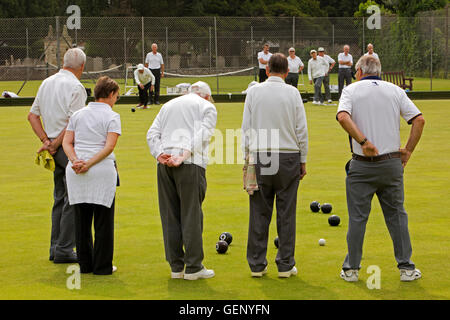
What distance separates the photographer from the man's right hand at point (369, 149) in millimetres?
6293

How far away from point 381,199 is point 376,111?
0.74 metres

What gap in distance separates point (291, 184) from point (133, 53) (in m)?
27.5

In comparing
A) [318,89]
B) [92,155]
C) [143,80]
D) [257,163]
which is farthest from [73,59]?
[318,89]

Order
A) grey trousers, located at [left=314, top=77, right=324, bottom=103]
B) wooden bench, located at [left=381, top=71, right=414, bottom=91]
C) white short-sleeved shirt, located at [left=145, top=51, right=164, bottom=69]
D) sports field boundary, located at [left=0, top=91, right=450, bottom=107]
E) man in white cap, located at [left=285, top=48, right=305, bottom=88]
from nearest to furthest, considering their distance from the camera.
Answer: man in white cap, located at [left=285, top=48, right=305, bottom=88] < grey trousers, located at [left=314, top=77, right=324, bottom=103] < white short-sleeved shirt, located at [left=145, top=51, right=164, bottom=69] < sports field boundary, located at [left=0, top=91, right=450, bottom=107] < wooden bench, located at [left=381, top=71, right=414, bottom=91]

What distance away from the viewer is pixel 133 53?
33469mm

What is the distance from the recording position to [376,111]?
251 inches

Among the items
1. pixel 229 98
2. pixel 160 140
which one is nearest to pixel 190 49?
pixel 229 98

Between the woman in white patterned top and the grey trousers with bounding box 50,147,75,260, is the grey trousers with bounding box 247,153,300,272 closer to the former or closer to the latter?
the woman in white patterned top

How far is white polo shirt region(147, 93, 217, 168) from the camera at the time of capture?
6555 millimetres

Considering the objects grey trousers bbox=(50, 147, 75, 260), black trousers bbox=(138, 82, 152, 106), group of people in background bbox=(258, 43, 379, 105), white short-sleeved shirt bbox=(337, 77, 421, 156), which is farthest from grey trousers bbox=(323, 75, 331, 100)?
white short-sleeved shirt bbox=(337, 77, 421, 156)

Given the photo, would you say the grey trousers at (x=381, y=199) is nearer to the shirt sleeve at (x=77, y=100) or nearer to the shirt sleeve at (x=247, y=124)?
the shirt sleeve at (x=247, y=124)

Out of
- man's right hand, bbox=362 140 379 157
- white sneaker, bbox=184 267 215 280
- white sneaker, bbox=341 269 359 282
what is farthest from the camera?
white sneaker, bbox=184 267 215 280

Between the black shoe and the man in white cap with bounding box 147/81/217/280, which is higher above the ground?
the man in white cap with bounding box 147/81/217/280
